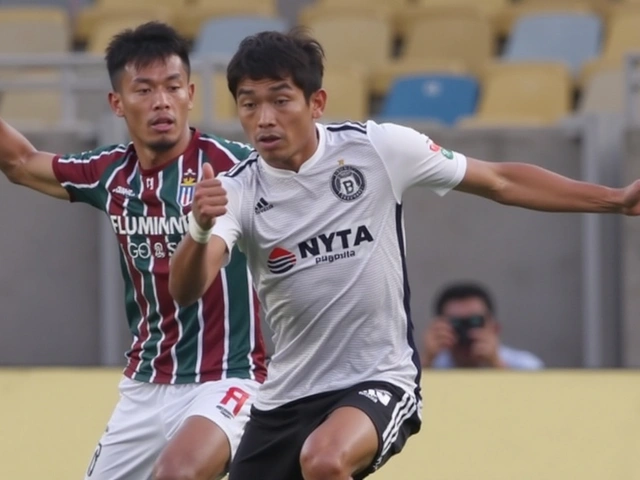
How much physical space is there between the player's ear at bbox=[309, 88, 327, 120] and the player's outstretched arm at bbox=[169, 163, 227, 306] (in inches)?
21.4

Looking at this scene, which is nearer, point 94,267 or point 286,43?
point 286,43

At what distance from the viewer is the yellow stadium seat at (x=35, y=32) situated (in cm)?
1302

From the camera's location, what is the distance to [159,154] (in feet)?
18.4

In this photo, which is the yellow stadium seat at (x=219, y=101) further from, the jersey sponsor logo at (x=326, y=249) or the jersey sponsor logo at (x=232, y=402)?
the jersey sponsor logo at (x=326, y=249)

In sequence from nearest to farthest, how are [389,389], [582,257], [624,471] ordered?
[389,389]
[624,471]
[582,257]

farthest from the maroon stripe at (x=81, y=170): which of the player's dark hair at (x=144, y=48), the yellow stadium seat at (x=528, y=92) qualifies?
the yellow stadium seat at (x=528, y=92)

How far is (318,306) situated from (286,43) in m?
0.87

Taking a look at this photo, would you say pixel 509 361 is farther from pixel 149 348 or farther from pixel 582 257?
pixel 149 348

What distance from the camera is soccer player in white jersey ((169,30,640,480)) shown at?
482 cm

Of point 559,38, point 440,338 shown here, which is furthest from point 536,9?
point 440,338

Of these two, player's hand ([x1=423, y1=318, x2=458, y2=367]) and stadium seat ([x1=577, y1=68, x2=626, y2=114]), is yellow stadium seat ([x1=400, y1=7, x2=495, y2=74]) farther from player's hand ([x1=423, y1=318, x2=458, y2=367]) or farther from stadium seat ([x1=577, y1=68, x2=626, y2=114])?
player's hand ([x1=423, y1=318, x2=458, y2=367])

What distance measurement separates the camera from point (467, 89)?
11.6 metres

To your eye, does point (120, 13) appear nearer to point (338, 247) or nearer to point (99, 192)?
point (99, 192)

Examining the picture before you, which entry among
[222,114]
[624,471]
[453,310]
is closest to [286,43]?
[624,471]
